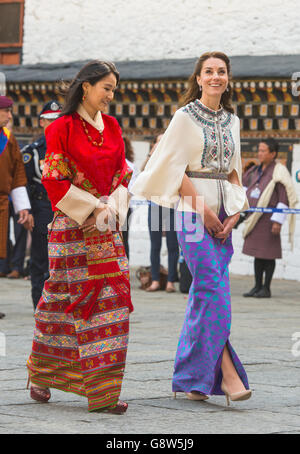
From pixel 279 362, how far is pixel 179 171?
1775 mm

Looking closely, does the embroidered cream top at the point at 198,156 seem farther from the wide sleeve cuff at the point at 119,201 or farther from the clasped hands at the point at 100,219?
the clasped hands at the point at 100,219

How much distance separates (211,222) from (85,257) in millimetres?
663

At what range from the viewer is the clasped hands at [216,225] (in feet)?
16.8

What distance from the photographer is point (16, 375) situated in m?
5.68

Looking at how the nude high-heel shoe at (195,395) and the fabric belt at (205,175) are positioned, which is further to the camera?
the fabric belt at (205,175)

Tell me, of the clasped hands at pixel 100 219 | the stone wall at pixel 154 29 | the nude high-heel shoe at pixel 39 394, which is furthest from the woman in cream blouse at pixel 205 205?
the stone wall at pixel 154 29

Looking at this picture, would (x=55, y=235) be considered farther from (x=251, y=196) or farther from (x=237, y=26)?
(x=237, y=26)

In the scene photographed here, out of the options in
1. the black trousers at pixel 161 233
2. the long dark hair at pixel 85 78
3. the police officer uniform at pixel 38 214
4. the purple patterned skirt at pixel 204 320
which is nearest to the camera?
the long dark hair at pixel 85 78

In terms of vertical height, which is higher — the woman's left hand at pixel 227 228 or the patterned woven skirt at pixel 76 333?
the woman's left hand at pixel 227 228

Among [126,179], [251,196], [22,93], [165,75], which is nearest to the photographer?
[126,179]

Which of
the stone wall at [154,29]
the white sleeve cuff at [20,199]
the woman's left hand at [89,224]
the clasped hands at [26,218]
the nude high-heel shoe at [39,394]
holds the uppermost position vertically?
the stone wall at [154,29]

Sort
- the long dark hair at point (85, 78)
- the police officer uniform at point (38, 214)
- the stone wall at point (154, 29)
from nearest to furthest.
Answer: the long dark hair at point (85, 78), the police officer uniform at point (38, 214), the stone wall at point (154, 29)

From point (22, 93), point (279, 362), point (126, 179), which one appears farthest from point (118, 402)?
point (22, 93)

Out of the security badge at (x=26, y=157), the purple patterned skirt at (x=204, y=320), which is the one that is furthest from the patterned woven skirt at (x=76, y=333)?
the security badge at (x=26, y=157)
